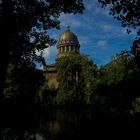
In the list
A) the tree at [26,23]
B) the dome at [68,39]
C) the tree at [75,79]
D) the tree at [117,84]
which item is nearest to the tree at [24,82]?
the tree at [26,23]

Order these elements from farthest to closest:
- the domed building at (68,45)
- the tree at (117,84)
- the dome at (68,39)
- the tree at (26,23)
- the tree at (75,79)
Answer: the dome at (68,39), the domed building at (68,45), the tree at (75,79), the tree at (117,84), the tree at (26,23)

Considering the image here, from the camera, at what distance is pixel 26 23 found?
664 inches

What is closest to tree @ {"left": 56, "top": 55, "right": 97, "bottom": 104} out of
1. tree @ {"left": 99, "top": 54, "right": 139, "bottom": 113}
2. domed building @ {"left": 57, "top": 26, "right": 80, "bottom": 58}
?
tree @ {"left": 99, "top": 54, "right": 139, "bottom": 113}

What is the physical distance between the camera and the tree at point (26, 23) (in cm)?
1422

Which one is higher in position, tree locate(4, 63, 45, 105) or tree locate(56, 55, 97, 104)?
tree locate(56, 55, 97, 104)

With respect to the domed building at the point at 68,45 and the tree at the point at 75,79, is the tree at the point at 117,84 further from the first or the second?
the domed building at the point at 68,45

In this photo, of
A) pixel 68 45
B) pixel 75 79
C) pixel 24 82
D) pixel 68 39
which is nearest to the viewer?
pixel 24 82

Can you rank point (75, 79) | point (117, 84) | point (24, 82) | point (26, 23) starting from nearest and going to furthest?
point (26, 23), point (24, 82), point (117, 84), point (75, 79)

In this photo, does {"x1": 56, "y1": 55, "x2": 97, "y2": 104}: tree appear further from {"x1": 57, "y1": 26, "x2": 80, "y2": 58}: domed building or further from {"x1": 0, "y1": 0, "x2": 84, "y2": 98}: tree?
{"x1": 0, "y1": 0, "x2": 84, "y2": 98}: tree

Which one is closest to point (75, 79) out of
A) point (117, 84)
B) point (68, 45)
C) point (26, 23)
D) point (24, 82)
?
A: point (117, 84)

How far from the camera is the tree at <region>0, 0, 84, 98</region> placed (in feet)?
46.6

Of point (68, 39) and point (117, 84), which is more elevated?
point (68, 39)

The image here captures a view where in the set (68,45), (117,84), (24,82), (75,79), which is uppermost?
(68,45)

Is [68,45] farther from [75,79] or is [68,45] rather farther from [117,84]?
[117,84]
